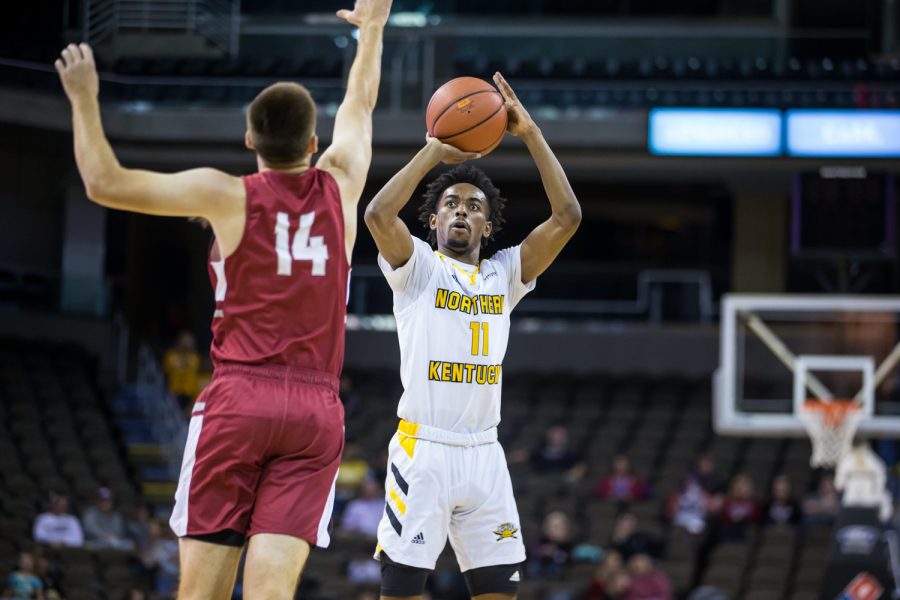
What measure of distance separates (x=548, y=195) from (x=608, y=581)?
8.60m

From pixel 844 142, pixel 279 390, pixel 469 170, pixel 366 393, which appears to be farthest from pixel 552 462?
pixel 279 390

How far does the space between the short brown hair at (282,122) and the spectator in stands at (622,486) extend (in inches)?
474

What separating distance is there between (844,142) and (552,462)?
15.9ft

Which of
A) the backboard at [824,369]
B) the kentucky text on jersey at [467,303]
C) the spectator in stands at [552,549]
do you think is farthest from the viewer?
the backboard at [824,369]

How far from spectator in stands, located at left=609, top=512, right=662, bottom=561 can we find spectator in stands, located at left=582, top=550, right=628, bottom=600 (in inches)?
21.7

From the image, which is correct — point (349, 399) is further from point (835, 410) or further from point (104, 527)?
point (835, 410)

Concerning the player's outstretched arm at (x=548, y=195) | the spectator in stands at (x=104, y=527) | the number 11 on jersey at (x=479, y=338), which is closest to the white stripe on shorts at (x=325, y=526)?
the number 11 on jersey at (x=479, y=338)

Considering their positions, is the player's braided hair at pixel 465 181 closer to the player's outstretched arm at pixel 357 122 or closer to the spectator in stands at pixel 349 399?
the player's outstretched arm at pixel 357 122

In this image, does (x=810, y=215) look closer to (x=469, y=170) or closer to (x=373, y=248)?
(x=373, y=248)

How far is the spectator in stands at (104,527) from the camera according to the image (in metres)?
14.5

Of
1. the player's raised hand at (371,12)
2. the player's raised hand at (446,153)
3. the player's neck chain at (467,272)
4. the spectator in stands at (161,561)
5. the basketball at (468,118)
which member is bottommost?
the spectator in stands at (161,561)

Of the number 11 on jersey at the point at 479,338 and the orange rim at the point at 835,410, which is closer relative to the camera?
the number 11 on jersey at the point at 479,338

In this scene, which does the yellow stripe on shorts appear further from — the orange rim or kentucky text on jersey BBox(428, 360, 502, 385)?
the orange rim

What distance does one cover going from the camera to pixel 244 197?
4.20 meters
